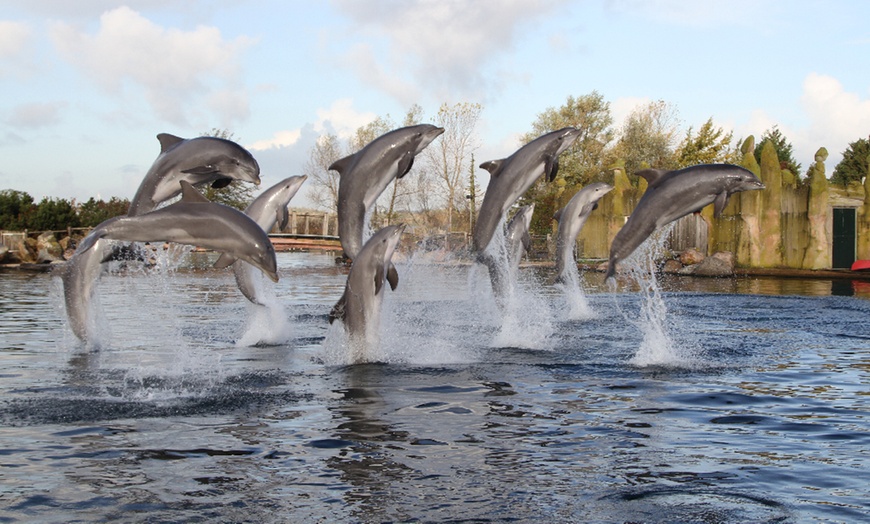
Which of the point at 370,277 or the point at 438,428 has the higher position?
the point at 370,277

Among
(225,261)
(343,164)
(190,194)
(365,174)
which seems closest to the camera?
(190,194)

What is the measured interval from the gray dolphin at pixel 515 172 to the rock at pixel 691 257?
26.5 meters

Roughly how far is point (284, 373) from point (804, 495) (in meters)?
5.80

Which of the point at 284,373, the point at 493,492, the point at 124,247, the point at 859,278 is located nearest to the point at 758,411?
the point at 493,492

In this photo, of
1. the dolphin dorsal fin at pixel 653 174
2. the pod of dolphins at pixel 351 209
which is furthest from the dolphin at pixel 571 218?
the dolphin dorsal fin at pixel 653 174

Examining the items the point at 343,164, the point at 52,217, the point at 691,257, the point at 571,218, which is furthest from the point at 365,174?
the point at 52,217

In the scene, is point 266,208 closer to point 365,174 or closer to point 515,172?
point 365,174

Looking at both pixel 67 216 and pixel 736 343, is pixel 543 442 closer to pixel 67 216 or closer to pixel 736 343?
pixel 736 343

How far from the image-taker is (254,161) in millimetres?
9359

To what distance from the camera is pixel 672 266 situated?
36.5m

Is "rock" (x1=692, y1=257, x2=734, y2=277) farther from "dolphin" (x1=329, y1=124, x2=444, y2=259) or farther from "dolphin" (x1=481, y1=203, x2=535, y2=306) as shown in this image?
"dolphin" (x1=329, y1=124, x2=444, y2=259)

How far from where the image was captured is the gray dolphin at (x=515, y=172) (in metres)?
11.4

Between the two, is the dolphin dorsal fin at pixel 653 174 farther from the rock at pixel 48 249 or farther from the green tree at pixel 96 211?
the green tree at pixel 96 211

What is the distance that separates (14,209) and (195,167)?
47.9 metres
